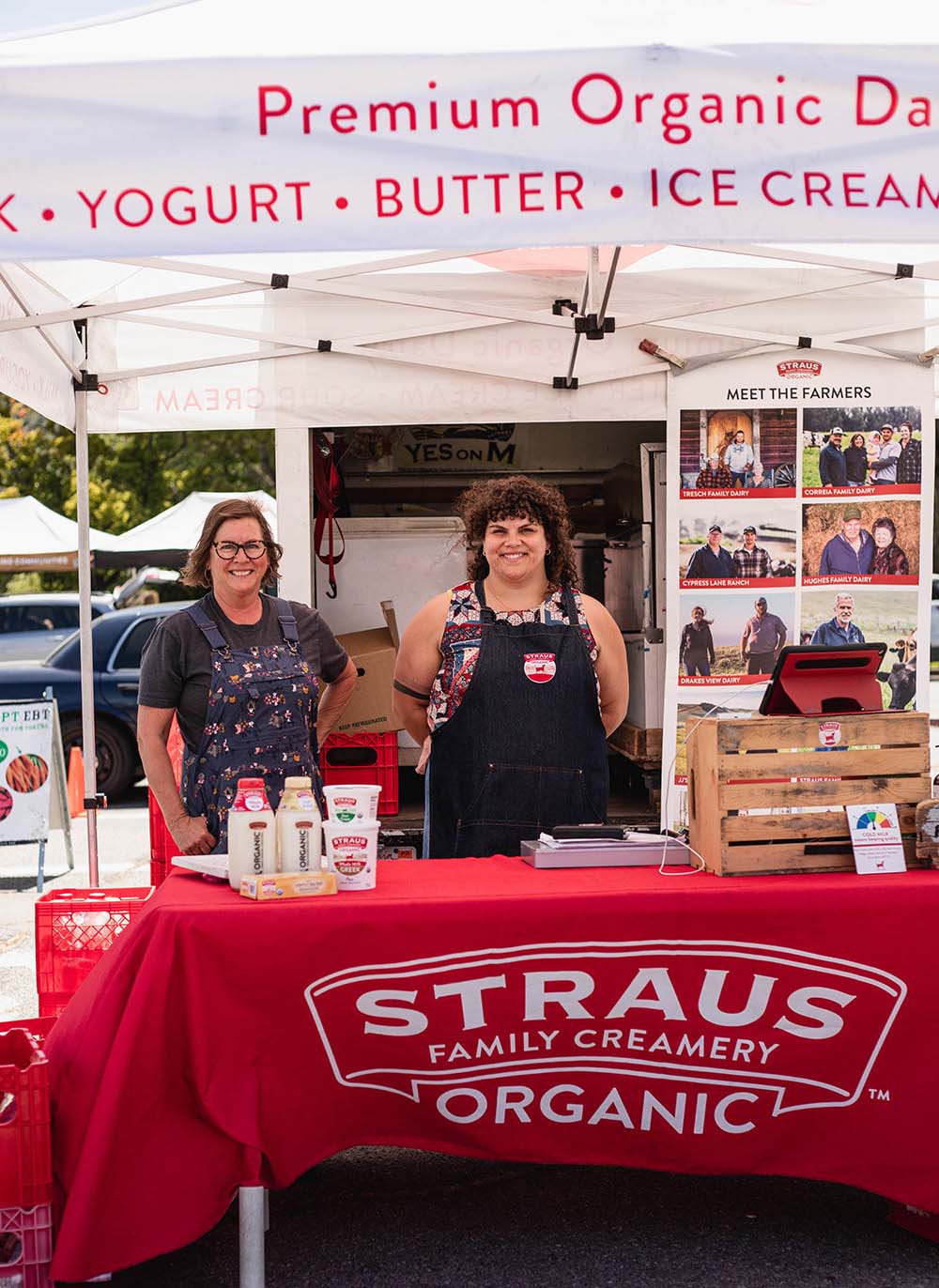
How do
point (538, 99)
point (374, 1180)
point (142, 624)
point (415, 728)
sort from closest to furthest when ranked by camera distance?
point (538, 99) → point (374, 1180) → point (415, 728) → point (142, 624)

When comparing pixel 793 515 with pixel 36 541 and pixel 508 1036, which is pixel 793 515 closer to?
pixel 508 1036

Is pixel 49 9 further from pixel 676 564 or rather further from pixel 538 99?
pixel 676 564

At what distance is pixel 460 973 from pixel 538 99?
1780mm

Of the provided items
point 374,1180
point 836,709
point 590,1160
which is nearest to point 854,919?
point 836,709

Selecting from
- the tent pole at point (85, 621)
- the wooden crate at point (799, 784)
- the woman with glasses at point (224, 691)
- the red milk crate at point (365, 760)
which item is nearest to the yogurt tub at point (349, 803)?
the wooden crate at point (799, 784)

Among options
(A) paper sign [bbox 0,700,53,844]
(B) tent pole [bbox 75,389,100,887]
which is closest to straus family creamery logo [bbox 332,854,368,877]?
(B) tent pole [bbox 75,389,100,887]

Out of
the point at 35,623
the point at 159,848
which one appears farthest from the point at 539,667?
the point at 35,623

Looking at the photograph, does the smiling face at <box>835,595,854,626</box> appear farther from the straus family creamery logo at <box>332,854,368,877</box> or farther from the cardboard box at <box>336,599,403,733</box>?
the straus family creamery logo at <box>332,854,368,877</box>

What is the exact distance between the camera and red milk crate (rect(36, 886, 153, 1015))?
4172mm

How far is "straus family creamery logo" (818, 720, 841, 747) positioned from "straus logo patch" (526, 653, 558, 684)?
96cm

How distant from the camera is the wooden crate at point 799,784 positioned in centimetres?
311

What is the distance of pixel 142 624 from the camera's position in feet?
39.6

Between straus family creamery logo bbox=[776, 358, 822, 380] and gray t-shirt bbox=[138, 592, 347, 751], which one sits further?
straus family creamery logo bbox=[776, 358, 822, 380]

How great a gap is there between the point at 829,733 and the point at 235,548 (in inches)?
73.3
